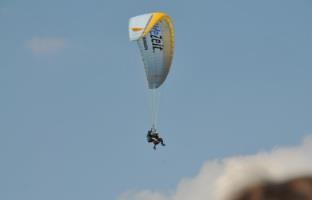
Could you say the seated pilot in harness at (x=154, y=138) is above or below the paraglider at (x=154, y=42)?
below

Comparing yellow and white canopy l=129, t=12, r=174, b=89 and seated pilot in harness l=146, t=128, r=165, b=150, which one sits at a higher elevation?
yellow and white canopy l=129, t=12, r=174, b=89

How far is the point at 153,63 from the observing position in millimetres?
66062

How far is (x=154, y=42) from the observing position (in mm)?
66625

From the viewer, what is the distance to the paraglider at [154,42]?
6600 centimetres

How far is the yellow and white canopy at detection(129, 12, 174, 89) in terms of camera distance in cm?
6600

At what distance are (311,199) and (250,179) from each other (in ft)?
0.93

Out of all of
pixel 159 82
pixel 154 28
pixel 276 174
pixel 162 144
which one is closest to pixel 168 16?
pixel 154 28

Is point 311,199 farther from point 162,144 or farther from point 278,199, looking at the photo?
point 162,144

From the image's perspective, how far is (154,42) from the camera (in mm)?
66625

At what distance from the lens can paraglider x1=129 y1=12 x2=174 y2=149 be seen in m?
66.0

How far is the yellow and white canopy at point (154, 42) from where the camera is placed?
66.0 m

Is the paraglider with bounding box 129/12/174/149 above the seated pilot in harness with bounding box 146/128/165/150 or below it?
above

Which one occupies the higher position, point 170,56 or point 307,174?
point 170,56

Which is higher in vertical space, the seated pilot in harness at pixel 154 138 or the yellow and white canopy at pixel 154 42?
the yellow and white canopy at pixel 154 42
